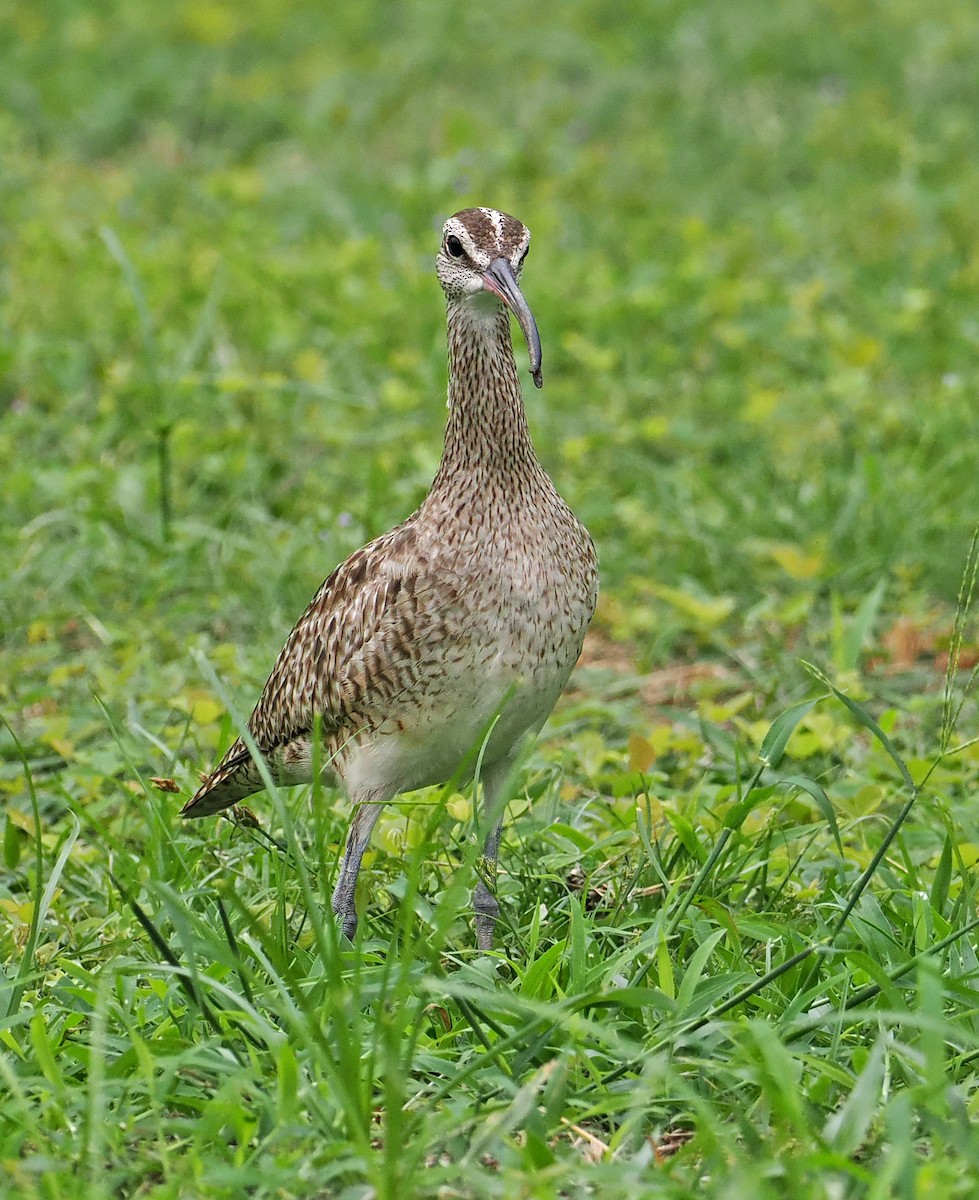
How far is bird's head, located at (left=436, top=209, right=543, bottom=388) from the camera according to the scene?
14.0 ft

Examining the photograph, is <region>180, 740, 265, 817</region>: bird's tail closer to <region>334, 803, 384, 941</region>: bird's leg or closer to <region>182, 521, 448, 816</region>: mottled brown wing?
<region>182, 521, 448, 816</region>: mottled brown wing

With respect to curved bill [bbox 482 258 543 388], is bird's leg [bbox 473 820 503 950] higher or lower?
lower

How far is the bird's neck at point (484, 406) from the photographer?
14.7 ft

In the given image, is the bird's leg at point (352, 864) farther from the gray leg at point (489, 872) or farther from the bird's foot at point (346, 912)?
the gray leg at point (489, 872)

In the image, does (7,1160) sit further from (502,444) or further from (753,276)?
(753,276)

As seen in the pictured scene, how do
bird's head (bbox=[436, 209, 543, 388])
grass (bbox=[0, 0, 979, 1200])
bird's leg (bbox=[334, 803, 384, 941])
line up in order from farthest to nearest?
bird's leg (bbox=[334, 803, 384, 941]), bird's head (bbox=[436, 209, 543, 388]), grass (bbox=[0, 0, 979, 1200])

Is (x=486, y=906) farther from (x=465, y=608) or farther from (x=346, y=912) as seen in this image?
(x=465, y=608)

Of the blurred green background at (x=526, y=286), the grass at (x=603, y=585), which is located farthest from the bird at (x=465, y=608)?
the blurred green background at (x=526, y=286)

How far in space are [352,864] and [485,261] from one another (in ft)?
4.87

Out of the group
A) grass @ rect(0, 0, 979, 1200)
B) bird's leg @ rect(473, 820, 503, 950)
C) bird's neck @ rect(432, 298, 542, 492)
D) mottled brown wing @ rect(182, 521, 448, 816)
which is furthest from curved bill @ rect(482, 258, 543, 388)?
bird's leg @ rect(473, 820, 503, 950)

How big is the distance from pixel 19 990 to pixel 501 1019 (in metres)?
1.06

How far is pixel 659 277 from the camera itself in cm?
954

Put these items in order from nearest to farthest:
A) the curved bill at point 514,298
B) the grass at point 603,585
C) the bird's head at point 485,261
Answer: the grass at point 603,585 → the curved bill at point 514,298 → the bird's head at point 485,261

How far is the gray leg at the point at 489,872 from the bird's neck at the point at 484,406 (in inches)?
29.0
